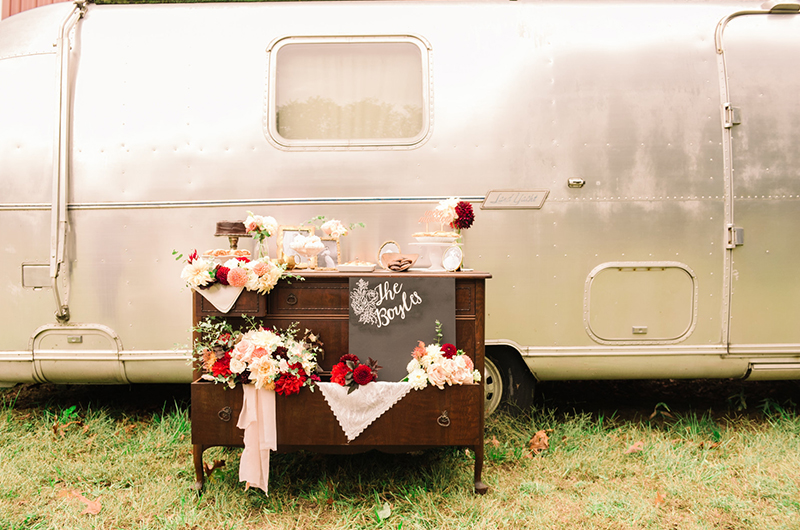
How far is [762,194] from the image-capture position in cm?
338

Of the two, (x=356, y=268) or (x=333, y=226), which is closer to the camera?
(x=356, y=268)

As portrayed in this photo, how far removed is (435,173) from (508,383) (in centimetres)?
156

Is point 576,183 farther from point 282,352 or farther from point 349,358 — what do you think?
point 282,352

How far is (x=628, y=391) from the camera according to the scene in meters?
4.92

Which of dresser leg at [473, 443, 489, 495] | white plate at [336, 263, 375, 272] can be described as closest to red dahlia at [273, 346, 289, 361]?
white plate at [336, 263, 375, 272]

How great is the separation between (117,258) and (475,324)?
238 centimetres

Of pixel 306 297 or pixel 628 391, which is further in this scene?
pixel 628 391

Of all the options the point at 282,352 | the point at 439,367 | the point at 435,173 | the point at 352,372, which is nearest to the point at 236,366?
the point at 282,352

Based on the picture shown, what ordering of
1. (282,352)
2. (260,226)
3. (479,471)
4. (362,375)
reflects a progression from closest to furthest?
1. (362,375)
2. (282,352)
3. (479,471)
4. (260,226)

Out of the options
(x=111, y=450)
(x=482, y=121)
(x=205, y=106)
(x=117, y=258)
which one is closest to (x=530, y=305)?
(x=482, y=121)

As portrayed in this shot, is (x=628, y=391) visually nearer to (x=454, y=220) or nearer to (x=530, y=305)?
(x=530, y=305)

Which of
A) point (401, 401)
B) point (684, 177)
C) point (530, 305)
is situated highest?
point (684, 177)

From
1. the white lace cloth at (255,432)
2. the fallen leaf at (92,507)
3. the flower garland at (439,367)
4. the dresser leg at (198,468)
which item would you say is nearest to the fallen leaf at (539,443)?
the flower garland at (439,367)

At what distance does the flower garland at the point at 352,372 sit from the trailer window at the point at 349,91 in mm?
1435
